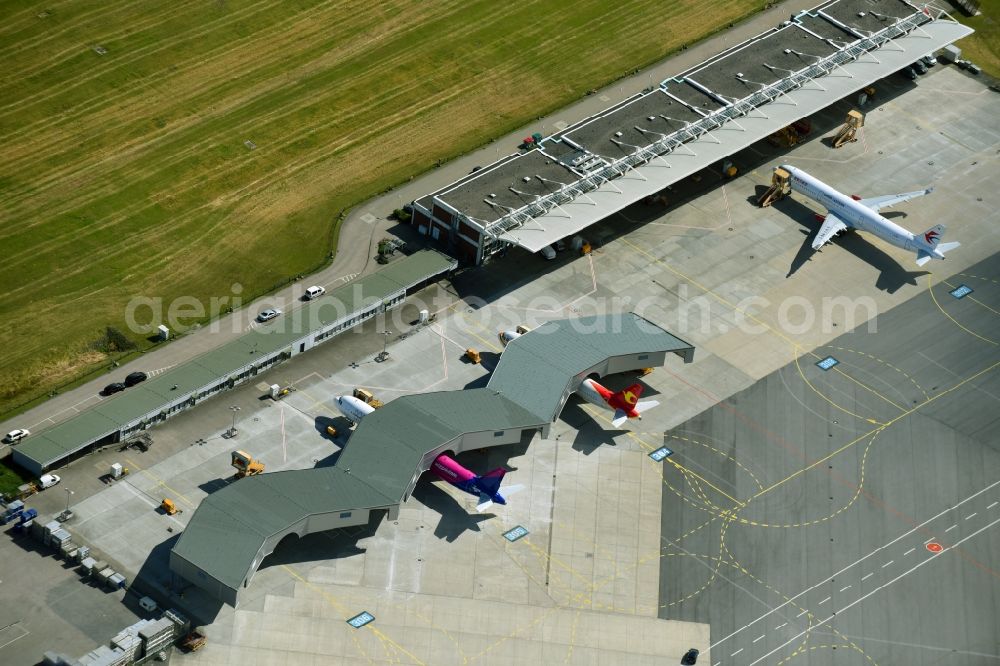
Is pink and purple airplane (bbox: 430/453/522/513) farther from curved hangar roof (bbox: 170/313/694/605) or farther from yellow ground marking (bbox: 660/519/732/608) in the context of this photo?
yellow ground marking (bbox: 660/519/732/608)

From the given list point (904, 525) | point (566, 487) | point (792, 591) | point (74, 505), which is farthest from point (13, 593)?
point (904, 525)

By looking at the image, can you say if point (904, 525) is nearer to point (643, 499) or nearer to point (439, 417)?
point (643, 499)

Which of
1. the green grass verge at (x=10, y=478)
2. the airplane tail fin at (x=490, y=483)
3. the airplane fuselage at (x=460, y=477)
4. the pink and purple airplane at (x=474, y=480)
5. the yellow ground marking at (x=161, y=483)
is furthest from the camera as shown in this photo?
the yellow ground marking at (x=161, y=483)

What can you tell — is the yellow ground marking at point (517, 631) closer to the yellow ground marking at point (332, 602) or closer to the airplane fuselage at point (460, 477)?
the yellow ground marking at point (332, 602)

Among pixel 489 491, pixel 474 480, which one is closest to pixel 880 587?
pixel 489 491

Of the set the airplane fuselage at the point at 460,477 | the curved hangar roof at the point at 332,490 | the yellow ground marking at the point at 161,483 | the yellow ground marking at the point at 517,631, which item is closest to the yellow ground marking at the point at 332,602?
the curved hangar roof at the point at 332,490

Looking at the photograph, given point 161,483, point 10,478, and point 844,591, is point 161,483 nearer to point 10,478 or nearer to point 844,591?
point 10,478

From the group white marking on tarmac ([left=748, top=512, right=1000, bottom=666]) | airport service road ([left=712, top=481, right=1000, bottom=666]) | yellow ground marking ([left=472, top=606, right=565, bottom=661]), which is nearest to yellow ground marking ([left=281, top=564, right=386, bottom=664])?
yellow ground marking ([left=472, top=606, right=565, bottom=661])
